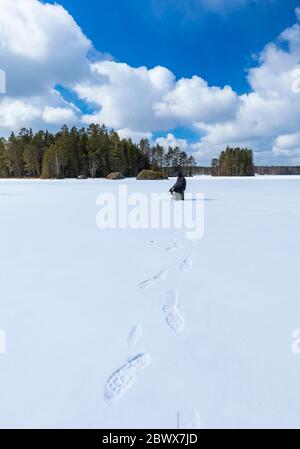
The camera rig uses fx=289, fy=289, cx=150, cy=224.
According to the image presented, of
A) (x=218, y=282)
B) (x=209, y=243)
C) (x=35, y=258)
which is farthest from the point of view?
(x=209, y=243)

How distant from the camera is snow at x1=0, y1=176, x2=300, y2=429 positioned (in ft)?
5.78

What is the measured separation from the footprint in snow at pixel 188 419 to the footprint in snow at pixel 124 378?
38cm

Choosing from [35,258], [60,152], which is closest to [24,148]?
[60,152]

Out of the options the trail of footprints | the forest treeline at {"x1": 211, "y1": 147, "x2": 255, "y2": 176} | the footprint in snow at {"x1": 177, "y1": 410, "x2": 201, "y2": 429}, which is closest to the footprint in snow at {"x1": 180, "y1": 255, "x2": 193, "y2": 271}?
the trail of footprints

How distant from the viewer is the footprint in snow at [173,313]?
2601 mm

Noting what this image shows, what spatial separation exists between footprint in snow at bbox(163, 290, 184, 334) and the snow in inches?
0.7

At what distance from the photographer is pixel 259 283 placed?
3525 mm

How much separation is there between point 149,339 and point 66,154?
6027 cm

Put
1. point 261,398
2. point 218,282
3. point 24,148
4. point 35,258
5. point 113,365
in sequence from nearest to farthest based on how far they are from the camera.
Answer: point 261,398 < point 113,365 < point 218,282 < point 35,258 < point 24,148

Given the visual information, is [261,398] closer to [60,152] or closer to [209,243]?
[209,243]

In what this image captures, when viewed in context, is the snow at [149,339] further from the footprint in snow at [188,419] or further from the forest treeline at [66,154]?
the forest treeline at [66,154]

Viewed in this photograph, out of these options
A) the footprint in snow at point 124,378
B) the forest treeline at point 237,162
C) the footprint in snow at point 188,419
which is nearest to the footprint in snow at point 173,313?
the footprint in snow at point 124,378
